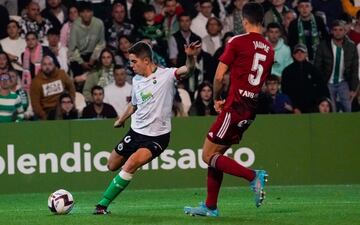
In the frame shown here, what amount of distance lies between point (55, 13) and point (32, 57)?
4.58 ft

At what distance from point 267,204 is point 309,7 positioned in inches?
263

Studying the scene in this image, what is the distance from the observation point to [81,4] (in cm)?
1916

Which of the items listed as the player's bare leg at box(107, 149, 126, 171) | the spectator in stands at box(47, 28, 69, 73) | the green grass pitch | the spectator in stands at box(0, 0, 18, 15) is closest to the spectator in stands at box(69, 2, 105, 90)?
the spectator in stands at box(47, 28, 69, 73)

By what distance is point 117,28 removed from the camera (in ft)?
63.4

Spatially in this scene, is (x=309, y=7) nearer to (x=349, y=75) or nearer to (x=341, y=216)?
(x=349, y=75)

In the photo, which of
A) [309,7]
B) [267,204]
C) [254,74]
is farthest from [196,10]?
[254,74]

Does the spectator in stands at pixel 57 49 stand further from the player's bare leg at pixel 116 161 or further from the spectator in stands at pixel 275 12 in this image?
the player's bare leg at pixel 116 161

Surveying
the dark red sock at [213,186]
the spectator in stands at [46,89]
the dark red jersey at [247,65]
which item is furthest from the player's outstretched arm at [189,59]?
the spectator in stands at [46,89]

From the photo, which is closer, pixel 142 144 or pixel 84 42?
pixel 142 144

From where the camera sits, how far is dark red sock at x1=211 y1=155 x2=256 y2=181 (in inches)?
429

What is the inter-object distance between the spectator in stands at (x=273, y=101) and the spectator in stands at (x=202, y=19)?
81.1 inches

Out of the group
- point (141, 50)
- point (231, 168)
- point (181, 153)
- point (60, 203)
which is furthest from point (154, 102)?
point (181, 153)

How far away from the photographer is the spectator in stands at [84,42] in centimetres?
1894

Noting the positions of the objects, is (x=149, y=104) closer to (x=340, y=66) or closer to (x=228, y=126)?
(x=228, y=126)
